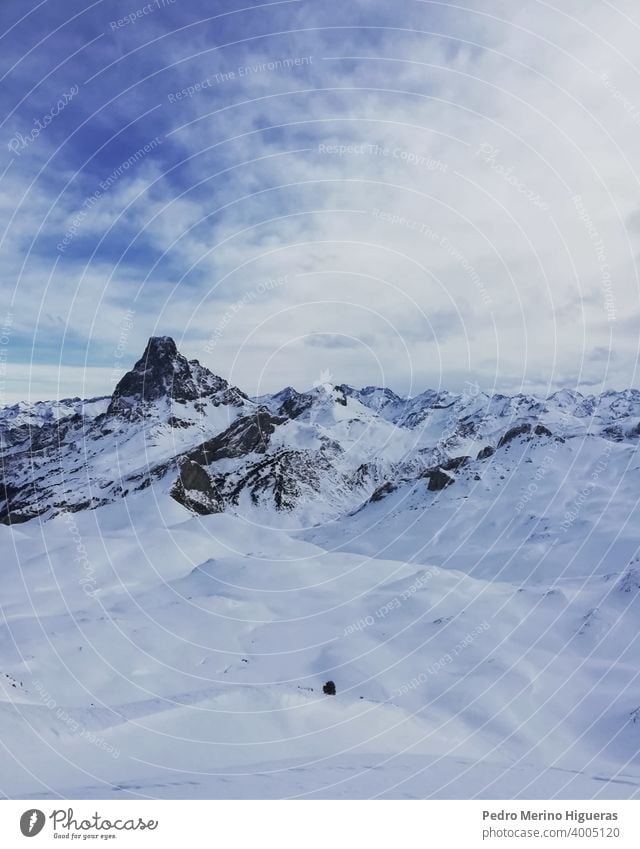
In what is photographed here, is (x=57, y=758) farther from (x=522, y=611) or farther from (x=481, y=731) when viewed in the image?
(x=522, y=611)

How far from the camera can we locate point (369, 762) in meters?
16.7

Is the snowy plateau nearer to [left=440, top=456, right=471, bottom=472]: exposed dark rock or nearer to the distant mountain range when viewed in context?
the distant mountain range

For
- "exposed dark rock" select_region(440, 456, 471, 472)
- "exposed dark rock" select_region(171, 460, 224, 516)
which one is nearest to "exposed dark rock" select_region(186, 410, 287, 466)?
"exposed dark rock" select_region(171, 460, 224, 516)

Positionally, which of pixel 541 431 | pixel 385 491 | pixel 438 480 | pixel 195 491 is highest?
pixel 541 431

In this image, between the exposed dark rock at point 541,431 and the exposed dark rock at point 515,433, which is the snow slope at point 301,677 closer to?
the exposed dark rock at point 515,433

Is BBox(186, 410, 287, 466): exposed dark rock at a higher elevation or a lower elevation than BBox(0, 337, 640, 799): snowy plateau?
higher

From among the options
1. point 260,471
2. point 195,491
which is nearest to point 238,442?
point 260,471

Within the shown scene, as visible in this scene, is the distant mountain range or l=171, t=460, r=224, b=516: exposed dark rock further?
the distant mountain range

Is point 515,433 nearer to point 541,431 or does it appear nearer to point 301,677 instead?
point 541,431

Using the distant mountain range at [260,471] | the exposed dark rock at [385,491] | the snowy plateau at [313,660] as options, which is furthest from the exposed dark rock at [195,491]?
the exposed dark rock at [385,491]

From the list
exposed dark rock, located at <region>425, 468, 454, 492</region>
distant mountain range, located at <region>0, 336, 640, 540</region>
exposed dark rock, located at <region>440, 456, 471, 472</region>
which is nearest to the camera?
exposed dark rock, located at <region>425, 468, 454, 492</region>

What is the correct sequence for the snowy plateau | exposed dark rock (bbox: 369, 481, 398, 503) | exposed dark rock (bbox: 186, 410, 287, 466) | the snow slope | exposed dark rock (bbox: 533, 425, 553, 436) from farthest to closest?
1. exposed dark rock (bbox: 186, 410, 287, 466)
2. exposed dark rock (bbox: 533, 425, 553, 436)
3. exposed dark rock (bbox: 369, 481, 398, 503)
4. the snowy plateau
5. the snow slope

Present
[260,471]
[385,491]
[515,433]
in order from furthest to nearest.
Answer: [260,471] → [515,433] → [385,491]
